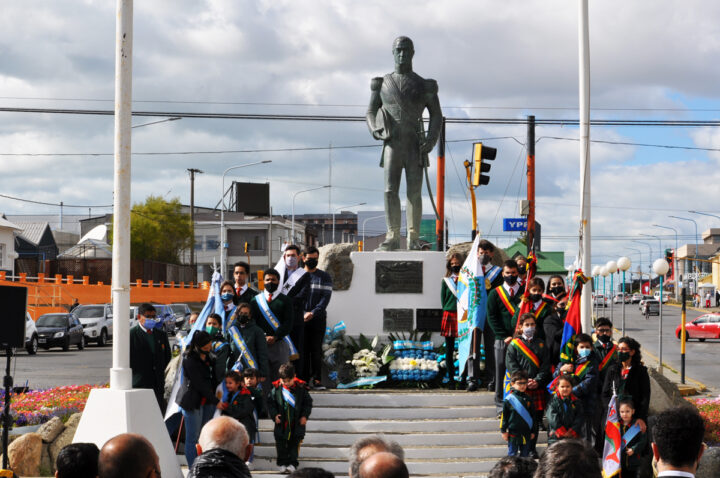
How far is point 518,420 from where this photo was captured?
9.39 meters

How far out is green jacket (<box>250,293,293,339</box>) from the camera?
36.6 ft

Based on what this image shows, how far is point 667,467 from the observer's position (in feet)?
14.1

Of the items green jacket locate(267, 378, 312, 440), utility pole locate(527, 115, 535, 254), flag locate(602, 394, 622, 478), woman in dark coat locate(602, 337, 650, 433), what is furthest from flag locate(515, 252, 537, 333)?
utility pole locate(527, 115, 535, 254)

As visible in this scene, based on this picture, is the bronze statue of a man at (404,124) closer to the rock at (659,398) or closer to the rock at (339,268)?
the rock at (339,268)

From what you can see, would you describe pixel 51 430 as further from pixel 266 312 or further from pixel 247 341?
pixel 266 312

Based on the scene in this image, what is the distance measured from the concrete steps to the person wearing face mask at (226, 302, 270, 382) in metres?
0.83

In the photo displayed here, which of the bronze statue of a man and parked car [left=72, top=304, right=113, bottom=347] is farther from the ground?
the bronze statue of a man

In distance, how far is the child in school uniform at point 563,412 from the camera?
9.36 meters

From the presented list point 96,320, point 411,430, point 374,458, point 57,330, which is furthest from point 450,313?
point 96,320

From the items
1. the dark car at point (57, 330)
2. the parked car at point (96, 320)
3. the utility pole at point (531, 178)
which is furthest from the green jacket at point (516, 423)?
the parked car at point (96, 320)

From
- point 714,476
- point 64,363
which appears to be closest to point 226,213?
point 64,363

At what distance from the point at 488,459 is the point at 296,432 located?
2204 millimetres

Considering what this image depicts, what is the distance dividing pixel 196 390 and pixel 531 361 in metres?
3.64

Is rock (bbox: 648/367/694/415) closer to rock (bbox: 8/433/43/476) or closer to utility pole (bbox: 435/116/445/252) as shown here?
rock (bbox: 8/433/43/476)
